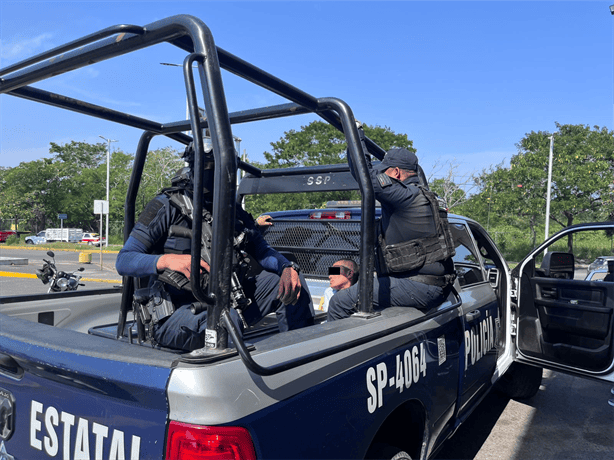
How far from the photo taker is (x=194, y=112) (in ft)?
4.87

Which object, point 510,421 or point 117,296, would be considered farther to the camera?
point 510,421

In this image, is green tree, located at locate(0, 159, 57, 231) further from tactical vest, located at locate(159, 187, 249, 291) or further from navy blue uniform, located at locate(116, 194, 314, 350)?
tactical vest, located at locate(159, 187, 249, 291)

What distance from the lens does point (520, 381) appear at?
4559 mm

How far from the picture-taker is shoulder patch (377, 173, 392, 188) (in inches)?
106

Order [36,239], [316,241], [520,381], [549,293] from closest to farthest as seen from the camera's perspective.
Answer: [549,293] → [316,241] → [520,381] → [36,239]

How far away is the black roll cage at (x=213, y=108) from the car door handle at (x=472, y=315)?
3.71 feet

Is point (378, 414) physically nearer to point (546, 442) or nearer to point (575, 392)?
point (546, 442)

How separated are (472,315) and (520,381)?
77.4 inches

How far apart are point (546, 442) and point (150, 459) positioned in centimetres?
352

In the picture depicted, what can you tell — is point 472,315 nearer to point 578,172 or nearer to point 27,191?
point 578,172

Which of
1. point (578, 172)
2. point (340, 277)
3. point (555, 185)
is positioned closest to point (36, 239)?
point (555, 185)

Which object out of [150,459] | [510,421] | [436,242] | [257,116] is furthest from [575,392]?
[150,459]

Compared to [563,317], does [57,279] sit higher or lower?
higher

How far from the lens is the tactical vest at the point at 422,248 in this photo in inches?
108
